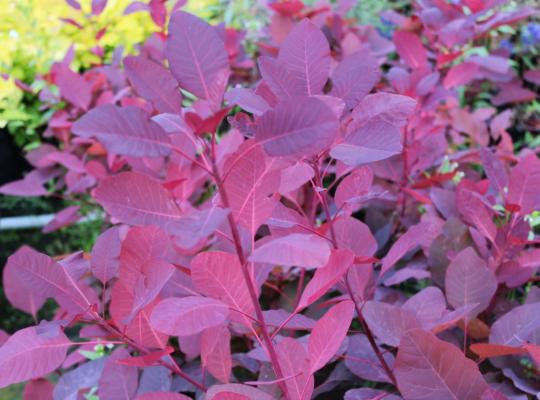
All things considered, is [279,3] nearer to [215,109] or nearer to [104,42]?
[104,42]

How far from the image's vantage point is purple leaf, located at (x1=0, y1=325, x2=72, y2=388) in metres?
0.65

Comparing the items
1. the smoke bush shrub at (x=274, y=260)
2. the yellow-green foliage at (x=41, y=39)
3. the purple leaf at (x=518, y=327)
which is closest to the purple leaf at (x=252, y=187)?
the smoke bush shrub at (x=274, y=260)

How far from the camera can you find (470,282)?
0.84m

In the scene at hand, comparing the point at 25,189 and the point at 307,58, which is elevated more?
the point at 307,58

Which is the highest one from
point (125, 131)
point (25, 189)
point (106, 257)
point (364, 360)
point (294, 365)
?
point (125, 131)

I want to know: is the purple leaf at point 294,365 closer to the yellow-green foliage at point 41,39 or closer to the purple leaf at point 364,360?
the purple leaf at point 364,360

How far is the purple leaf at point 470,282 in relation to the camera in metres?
0.84

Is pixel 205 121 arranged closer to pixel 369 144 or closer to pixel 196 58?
pixel 196 58

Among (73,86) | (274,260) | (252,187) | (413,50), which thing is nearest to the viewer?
(274,260)

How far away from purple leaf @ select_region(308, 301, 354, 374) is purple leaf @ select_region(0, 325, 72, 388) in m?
0.29

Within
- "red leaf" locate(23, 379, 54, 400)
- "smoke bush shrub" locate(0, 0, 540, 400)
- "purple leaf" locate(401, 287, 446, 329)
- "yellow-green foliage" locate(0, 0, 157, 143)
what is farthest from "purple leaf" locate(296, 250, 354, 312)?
"yellow-green foliage" locate(0, 0, 157, 143)

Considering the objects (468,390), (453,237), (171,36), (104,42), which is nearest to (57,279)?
(171,36)

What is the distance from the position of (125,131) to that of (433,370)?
0.42 metres

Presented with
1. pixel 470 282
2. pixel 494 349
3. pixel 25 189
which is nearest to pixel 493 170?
pixel 470 282
